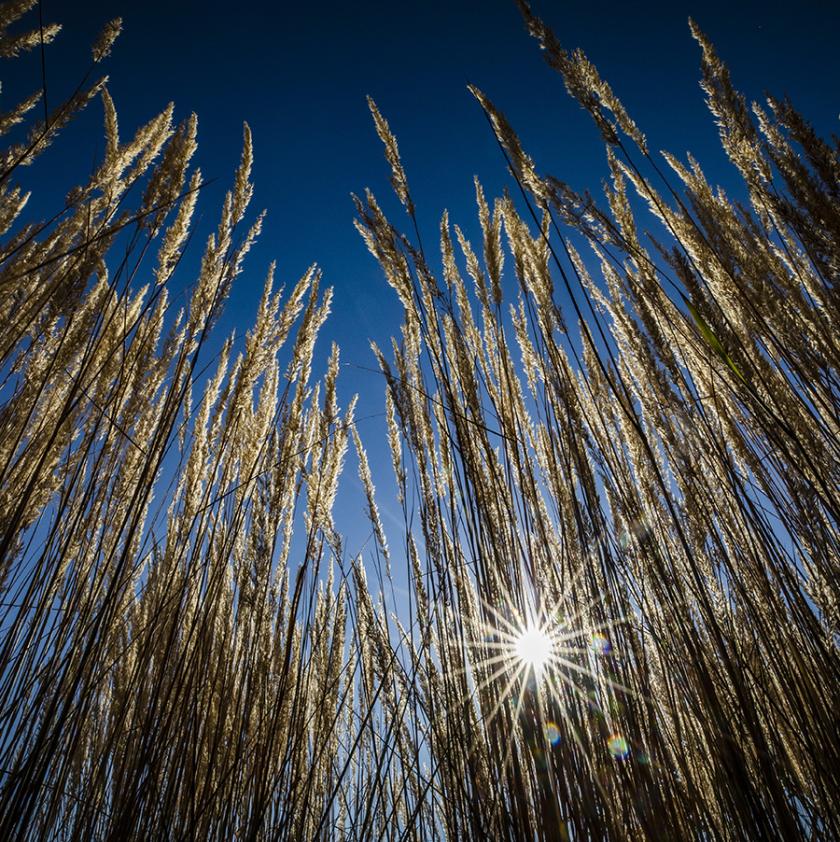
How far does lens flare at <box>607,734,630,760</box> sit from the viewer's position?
→ 3.78 ft

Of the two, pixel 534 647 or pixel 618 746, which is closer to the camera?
pixel 618 746

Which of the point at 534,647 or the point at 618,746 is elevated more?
the point at 534,647

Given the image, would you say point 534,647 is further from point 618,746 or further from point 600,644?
point 618,746

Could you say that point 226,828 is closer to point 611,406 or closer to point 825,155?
point 611,406

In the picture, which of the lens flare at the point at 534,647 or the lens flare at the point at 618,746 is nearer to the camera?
the lens flare at the point at 618,746

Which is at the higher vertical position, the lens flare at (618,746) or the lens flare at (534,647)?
the lens flare at (534,647)

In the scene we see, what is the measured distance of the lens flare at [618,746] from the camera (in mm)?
1153

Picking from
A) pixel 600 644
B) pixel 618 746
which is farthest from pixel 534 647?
pixel 618 746

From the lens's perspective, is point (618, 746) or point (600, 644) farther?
point (600, 644)

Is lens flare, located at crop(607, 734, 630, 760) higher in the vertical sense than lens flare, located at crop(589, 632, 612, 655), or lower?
lower

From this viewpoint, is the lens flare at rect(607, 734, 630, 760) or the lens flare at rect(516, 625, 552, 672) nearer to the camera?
the lens flare at rect(607, 734, 630, 760)

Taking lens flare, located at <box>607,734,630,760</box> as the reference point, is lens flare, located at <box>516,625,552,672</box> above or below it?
above

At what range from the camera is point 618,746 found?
117cm

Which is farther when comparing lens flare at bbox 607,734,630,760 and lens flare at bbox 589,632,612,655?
lens flare at bbox 589,632,612,655
